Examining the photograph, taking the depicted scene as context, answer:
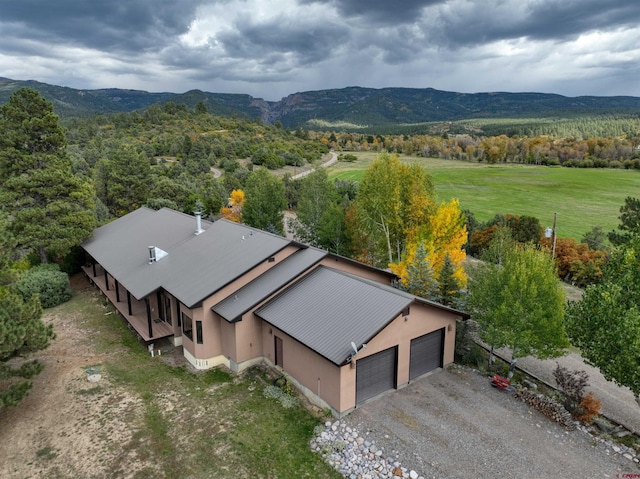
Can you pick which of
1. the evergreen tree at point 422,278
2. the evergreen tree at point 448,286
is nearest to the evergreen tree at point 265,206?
the evergreen tree at point 422,278

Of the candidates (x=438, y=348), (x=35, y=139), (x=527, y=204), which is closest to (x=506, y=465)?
(x=438, y=348)

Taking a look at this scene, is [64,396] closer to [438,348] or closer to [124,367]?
[124,367]

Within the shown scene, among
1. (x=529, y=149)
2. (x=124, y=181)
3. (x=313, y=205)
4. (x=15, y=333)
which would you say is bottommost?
(x=15, y=333)

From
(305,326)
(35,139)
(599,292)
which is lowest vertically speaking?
(305,326)

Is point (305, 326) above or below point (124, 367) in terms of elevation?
above

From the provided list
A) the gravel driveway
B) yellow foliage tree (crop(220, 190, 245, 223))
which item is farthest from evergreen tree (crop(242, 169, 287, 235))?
the gravel driveway

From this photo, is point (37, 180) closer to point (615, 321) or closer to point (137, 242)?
point (137, 242)

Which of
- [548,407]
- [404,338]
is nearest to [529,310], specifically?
[548,407]

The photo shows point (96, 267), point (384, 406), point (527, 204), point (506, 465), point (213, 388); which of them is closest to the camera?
point (506, 465)
